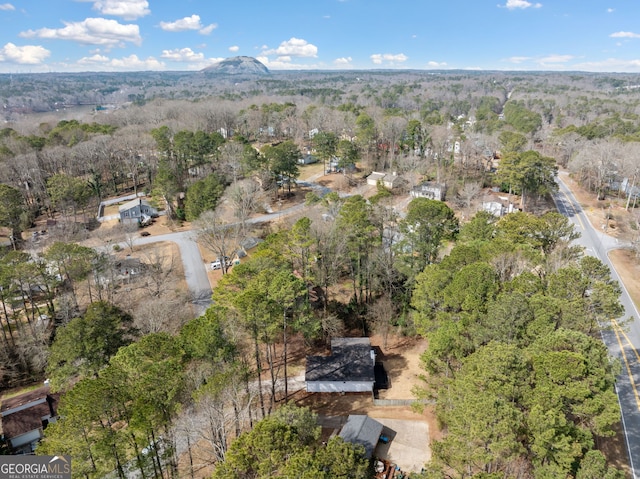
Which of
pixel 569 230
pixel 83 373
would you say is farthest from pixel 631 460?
pixel 83 373

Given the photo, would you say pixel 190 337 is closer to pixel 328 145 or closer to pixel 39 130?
pixel 328 145

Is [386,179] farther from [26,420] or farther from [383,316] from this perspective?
[26,420]

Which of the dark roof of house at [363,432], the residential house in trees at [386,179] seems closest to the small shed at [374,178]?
the residential house in trees at [386,179]

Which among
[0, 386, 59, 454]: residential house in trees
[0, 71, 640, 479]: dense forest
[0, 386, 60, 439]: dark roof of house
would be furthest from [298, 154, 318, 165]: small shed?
[0, 386, 59, 454]: residential house in trees

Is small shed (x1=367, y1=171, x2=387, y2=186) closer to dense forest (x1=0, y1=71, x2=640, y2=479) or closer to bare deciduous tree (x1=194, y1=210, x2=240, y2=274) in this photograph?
dense forest (x1=0, y1=71, x2=640, y2=479)

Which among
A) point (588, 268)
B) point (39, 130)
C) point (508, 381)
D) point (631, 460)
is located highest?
point (39, 130)

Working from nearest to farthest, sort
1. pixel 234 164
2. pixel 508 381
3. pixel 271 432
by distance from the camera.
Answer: pixel 271 432, pixel 508 381, pixel 234 164
